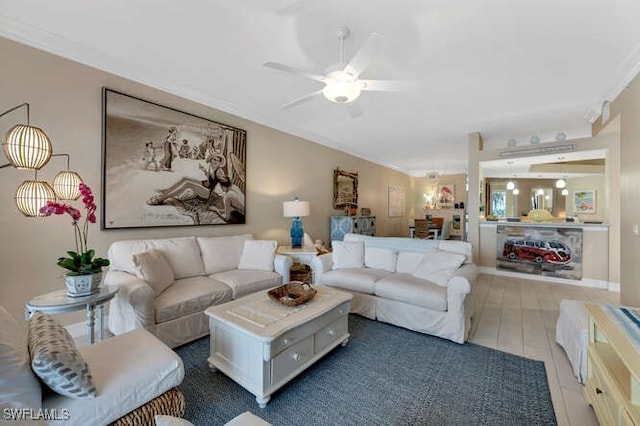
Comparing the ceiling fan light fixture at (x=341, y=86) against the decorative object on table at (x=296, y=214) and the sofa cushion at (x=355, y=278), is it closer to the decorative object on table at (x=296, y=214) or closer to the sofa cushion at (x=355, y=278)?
the sofa cushion at (x=355, y=278)

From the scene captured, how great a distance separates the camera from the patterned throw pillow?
1.05 meters

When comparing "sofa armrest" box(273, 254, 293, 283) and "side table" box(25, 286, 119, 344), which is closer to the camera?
"side table" box(25, 286, 119, 344)

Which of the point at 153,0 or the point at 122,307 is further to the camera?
the point at 122,307

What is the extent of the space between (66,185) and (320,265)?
2703mm

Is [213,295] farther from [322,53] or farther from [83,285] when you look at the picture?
[322,53]

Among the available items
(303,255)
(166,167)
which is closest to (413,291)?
(303,255)

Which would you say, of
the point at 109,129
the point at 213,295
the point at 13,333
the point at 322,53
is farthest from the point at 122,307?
the point at 322,53

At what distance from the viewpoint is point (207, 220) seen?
3514 mm

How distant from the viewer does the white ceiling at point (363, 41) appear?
1935 mm

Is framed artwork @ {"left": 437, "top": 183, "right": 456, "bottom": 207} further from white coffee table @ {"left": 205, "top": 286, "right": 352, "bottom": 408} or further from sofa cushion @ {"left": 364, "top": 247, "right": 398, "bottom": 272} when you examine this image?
white coffee table @ {"left": 205, "top": 286, "right": 352, "bottom": 408}

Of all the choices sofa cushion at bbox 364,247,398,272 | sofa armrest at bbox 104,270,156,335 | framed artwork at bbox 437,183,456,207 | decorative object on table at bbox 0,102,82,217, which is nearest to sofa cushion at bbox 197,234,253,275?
sofa armrest at bbox 104,270,156,335

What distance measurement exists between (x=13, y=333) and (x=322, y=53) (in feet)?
8.90

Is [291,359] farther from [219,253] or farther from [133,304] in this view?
[219,253]

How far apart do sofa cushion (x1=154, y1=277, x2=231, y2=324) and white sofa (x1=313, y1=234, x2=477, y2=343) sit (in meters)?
1.33
